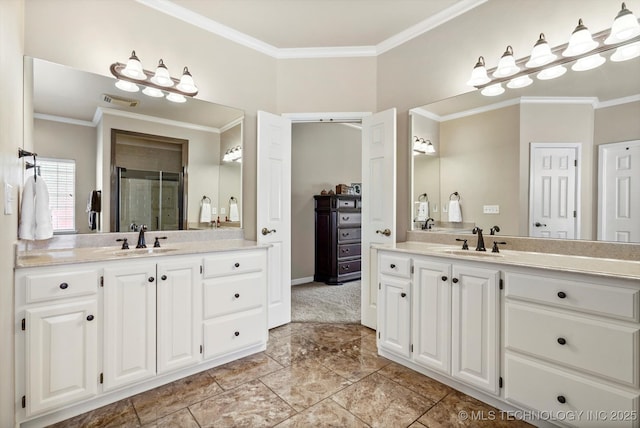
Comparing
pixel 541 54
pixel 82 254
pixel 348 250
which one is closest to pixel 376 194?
pixel 541 54

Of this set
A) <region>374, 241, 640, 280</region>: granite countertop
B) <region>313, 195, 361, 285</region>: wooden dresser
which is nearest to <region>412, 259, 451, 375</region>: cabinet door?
<region>374, 241, 640, 280</region>: granite countertop

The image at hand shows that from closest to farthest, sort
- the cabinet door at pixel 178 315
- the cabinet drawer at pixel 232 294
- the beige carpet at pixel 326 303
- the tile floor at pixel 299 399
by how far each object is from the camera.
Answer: the tile floor at pixel 299 399
the cabinet door at pixel 178 315
the cabinet drawer at pixel 232 294
the beige carpet at pixel 326 303

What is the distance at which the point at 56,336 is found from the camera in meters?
1.60

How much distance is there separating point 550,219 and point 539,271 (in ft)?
2.31

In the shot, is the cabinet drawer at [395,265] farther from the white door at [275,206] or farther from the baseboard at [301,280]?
the baseboard at [301,280]

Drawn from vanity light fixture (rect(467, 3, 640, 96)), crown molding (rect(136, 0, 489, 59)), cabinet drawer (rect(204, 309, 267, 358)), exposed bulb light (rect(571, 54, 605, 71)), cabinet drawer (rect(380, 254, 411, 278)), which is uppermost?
crown molding (rect(136, 0, 489, 59))

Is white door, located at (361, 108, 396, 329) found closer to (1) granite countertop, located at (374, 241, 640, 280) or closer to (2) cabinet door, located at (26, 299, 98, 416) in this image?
(1) granite countertop, located at (374, 241, 640, 280)

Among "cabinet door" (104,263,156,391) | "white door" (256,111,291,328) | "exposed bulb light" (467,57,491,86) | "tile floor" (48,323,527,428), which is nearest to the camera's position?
"tile floor" (48,323,527,428)

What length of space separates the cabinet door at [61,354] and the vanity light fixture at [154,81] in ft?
5.33

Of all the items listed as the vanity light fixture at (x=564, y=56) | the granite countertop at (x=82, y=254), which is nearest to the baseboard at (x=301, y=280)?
the granite countertop at (x=82, y=254)

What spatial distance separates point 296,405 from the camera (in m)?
1.80

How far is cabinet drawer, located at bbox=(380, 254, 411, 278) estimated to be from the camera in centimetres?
220

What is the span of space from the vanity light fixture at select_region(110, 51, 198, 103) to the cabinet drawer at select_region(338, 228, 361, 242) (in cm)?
296

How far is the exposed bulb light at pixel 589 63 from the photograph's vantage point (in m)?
1.86
